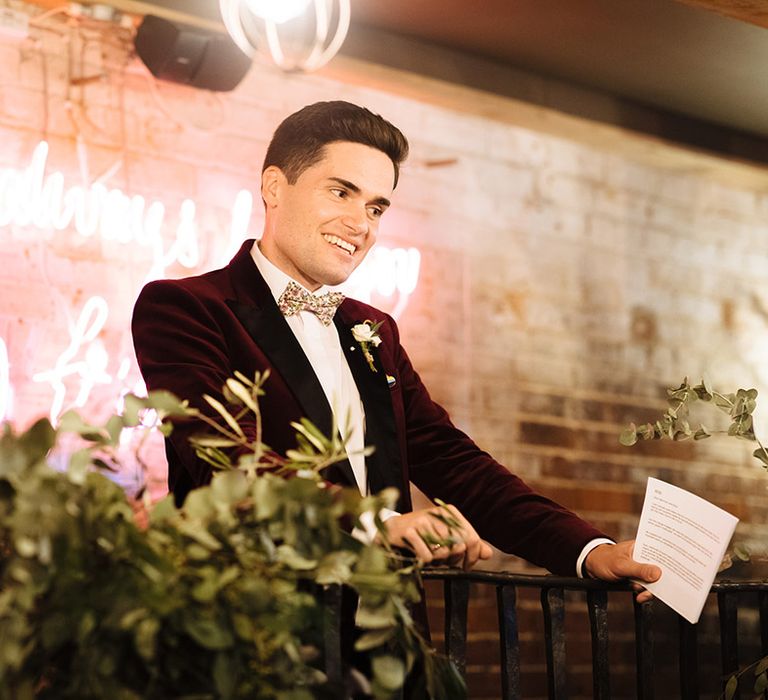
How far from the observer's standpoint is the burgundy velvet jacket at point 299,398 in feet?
5.58

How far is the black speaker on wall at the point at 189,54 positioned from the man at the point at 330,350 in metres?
1.89

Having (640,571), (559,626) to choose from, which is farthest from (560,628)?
(640,571)

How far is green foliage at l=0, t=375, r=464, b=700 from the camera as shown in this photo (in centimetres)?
84

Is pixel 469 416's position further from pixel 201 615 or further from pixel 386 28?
pixel 201 615

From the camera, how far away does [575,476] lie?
4887 millimetres

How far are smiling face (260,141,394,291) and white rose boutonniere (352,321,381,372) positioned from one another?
0.38 ft

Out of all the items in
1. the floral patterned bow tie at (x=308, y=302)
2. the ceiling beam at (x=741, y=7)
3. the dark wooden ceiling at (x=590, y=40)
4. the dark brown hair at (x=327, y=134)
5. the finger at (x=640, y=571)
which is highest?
the dark wooden ceiling at (x=590, y=40)

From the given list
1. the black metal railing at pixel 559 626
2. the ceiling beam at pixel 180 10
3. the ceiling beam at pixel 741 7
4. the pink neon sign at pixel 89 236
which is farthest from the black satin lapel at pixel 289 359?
the ceiling beam at pixel 180 10

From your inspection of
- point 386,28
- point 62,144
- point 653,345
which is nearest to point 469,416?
point 653,345

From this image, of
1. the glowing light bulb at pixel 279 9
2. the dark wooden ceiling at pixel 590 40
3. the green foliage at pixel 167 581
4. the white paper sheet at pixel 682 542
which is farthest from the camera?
the dark wooden ceiling at pixel 590 40

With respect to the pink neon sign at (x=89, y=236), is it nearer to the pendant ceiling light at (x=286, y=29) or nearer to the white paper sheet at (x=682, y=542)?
the pendant ceiling light at (x=286, y=29)

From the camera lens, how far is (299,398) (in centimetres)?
178

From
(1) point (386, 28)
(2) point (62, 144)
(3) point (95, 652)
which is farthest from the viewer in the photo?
(1) point (386, 28)

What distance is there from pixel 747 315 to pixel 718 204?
54cm
